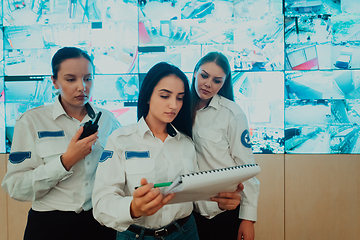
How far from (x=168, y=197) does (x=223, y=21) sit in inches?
87.3

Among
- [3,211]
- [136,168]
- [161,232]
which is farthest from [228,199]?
[3,211]

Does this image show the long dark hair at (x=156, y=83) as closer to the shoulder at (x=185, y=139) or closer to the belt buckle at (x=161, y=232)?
the shoulder at (x=185, y=139)

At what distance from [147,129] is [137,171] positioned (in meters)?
0.20

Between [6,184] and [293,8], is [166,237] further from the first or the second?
[293,8]

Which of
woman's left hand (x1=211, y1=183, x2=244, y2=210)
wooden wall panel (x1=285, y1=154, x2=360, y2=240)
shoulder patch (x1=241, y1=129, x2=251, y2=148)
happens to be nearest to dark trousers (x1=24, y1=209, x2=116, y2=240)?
woman's left hand (x1=211, y1=183, x2=244, y2=210)

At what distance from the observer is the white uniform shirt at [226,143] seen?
148 cm

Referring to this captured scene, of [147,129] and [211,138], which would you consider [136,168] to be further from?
[211,138]

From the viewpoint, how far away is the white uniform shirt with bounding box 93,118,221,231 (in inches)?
38.4

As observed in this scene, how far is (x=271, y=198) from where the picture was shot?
2604mm

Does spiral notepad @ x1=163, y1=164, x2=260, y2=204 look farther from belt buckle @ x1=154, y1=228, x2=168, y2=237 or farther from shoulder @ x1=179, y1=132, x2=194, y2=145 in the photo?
shoulder @ x1=179, y1=132, x2=194, y2=145

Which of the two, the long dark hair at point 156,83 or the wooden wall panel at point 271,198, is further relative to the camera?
the wooden wall panel at point 271,198

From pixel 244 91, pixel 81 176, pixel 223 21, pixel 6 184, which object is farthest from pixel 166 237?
pixel 223 21

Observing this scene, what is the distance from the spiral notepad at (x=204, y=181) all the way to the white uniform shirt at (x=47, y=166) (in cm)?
66

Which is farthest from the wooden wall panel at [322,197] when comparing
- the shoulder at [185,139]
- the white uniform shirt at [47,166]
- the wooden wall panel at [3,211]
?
the wooden wall panel at [3,211]
